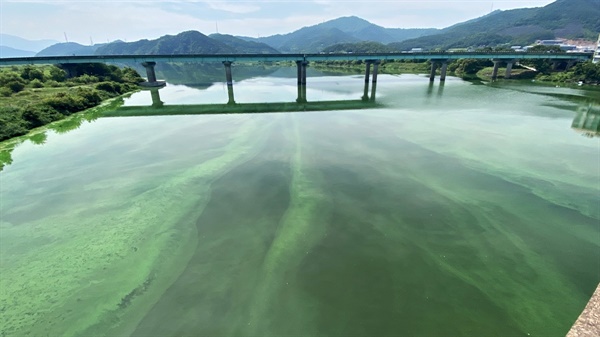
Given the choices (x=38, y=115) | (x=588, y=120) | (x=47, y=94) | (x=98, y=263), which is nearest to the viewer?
(x=98, y=263)

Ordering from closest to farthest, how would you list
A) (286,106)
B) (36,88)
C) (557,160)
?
(557,160) < (286,106) < (36,88)

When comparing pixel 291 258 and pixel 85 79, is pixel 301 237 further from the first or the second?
pixel 85 79

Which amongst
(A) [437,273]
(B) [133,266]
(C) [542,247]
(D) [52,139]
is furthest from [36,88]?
(C) [542,247]

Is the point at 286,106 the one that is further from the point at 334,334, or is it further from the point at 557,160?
the point at 334,334

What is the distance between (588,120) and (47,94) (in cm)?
7620

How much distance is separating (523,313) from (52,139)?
37.4 m

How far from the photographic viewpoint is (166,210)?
14414 millimetres

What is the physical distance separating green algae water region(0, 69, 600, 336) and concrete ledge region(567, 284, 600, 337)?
2.87 metres

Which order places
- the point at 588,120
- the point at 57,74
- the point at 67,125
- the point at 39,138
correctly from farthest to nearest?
the point at 57,74, the point at 588,120, the point at 67,125, the point at 39,138

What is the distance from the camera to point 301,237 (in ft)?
40.0

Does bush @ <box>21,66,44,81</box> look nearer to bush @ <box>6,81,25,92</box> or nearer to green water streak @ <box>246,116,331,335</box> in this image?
bush @ <box>6,81,25,92</box>

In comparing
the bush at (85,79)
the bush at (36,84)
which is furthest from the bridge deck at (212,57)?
the bush at (36,84)

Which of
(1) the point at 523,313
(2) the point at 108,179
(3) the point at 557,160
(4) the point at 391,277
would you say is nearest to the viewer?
(1) the point at 523,313

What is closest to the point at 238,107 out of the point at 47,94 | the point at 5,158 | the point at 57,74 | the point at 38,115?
the point at 38,115
